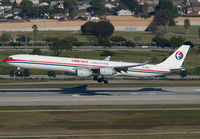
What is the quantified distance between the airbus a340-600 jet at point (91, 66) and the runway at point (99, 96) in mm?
3699

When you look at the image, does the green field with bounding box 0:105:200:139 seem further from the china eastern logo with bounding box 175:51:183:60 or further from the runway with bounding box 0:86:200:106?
the china eastern logo with bounding box 175:51:183:60

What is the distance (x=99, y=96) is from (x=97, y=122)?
1913 cm

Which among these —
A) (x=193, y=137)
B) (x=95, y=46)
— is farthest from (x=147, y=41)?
(x=193, y=137)

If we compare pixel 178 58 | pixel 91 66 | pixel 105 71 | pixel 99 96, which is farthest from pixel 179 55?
pixel 99 96

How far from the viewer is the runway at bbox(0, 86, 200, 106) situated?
66938mm

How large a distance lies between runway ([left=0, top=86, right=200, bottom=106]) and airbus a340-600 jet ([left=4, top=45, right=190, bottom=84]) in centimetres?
370

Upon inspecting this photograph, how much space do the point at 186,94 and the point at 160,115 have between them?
64.4 ft

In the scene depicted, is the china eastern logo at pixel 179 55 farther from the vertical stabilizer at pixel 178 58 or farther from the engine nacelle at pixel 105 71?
the engine nacelle at pixel 105 71

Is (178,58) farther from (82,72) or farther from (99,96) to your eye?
(82,72)

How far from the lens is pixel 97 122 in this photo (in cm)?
5388

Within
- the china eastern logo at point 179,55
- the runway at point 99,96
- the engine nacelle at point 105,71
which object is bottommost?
the runway at point 99,96

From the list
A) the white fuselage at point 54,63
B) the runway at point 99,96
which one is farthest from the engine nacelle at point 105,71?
the runway at point 99,96

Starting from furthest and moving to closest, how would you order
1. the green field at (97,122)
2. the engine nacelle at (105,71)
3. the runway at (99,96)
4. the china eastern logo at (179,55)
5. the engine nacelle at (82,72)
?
the china eastern logo at (179,55) → the engine nacelle at (105,71) → the engine nacelle at (82,72) → the runway at (99,96) → the green field at (97,122)

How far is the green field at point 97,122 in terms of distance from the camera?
1956 inches
